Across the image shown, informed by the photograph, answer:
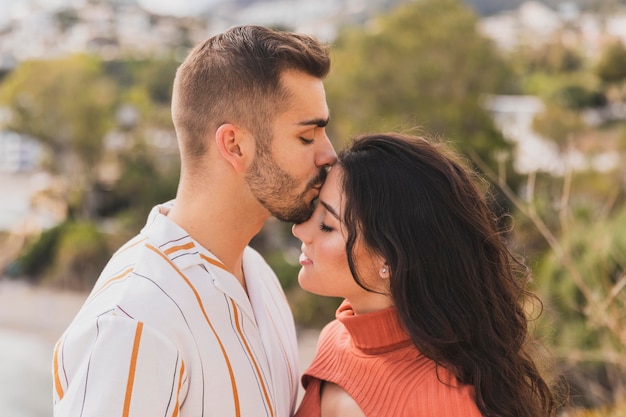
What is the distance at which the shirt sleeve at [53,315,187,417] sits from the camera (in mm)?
1268

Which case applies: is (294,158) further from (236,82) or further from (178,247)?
(178,247)

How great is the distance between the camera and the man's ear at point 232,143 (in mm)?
1638

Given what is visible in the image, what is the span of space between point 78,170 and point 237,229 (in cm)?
2079

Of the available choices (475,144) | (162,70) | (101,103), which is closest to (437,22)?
(475,144)

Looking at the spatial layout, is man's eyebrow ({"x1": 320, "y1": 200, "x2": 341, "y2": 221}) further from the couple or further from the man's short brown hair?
the man's short brown hair

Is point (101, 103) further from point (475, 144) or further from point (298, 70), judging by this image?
point (298, 70)

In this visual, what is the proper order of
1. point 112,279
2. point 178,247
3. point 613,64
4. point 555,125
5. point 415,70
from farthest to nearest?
point 613,64 < point 555,125 < point 415,70 < point 178,247 < point 112,279

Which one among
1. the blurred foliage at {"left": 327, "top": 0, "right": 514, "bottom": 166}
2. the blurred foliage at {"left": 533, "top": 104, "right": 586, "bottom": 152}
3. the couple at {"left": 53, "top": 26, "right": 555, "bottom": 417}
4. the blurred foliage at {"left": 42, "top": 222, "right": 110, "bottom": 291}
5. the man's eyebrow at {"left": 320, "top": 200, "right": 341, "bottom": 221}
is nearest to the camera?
the couple at {"left": 53, "top": 26, "right": 555, "bottom": 417}

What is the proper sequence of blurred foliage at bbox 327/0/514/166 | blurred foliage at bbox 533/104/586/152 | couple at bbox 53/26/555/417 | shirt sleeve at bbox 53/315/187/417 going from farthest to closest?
1. blurred foliage at bbox 533/104/586/152
2. blurred foliage at bbox 327/0/514/166
3. couple at bbox 53/26/555/417
4. shirt sleeve at bbox 53/315/187/417

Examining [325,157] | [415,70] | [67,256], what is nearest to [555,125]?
[415,70]

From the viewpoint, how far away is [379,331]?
158 cm

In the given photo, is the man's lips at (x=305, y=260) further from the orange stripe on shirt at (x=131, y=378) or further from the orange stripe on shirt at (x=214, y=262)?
the orange stripe on shirt at (x=131, y=378)

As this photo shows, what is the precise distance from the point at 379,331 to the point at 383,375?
0.09 meters

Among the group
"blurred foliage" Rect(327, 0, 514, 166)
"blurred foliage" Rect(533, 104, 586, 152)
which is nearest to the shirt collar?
"blurred foliage" Rect(327, 0, 514, 166)
